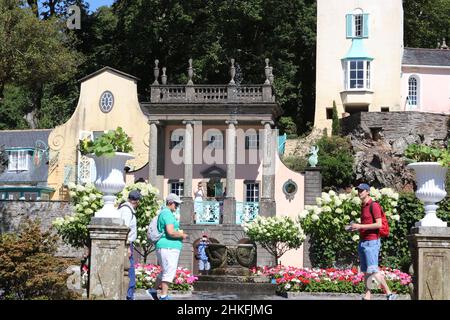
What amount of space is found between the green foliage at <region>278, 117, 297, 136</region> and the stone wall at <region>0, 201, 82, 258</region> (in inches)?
598

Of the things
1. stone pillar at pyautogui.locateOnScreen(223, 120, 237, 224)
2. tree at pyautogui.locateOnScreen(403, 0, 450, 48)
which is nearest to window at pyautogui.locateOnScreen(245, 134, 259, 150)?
stone pillar at pyautogui.locateOnScreen(223, 120, 237, 224)

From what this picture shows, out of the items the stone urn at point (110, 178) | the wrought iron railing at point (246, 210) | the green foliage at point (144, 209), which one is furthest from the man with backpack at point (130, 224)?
the wrought iron railing at point (246, 210)

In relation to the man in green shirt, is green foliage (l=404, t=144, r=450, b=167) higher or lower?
higher

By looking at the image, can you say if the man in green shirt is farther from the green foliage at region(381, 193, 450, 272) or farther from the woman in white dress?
the woman in white dress

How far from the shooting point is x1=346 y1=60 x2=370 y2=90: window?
173 ft

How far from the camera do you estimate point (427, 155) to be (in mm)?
15625

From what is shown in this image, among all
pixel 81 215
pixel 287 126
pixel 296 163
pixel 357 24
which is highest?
pixel 357 24

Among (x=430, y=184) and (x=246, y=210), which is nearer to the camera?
(x=430, y=184)

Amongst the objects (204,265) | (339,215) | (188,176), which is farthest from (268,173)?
(339,215)

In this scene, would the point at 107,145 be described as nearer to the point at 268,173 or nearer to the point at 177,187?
the point at 268,173

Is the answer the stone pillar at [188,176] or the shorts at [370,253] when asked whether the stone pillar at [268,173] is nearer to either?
the stone pillar at [188,176]

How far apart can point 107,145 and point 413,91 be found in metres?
40.8
